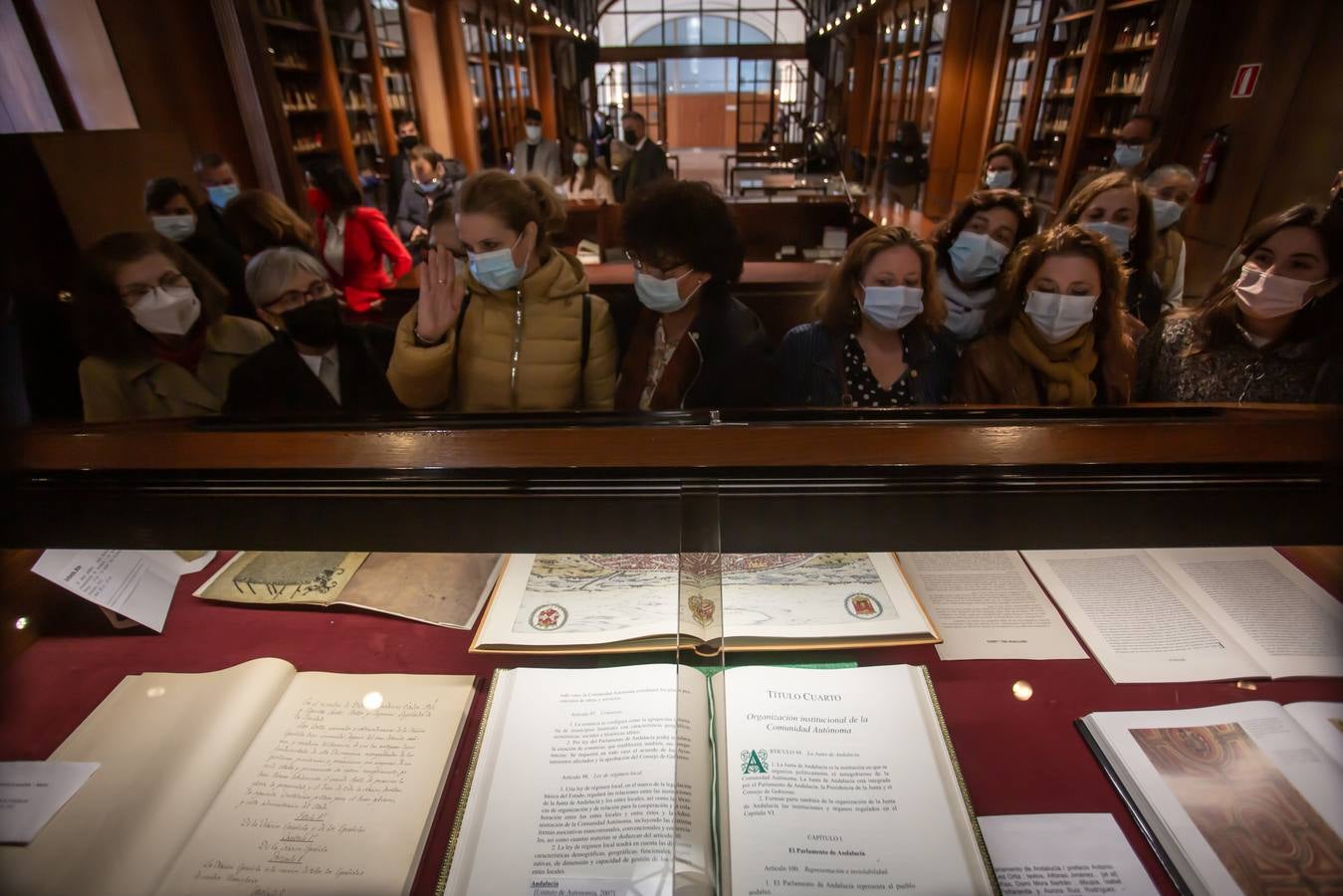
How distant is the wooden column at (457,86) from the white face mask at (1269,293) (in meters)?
7.43

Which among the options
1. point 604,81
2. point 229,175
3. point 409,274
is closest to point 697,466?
point 409,274

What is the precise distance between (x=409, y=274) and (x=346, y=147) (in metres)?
2.19

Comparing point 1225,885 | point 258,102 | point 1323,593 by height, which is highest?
point 258,102

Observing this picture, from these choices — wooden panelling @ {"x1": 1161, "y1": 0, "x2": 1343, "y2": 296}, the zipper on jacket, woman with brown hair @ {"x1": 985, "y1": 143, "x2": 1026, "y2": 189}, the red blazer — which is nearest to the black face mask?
the zipper on jacket

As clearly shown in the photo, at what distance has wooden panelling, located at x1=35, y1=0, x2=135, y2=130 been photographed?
1577 millimetres

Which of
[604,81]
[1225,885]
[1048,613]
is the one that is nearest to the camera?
[1225,885]

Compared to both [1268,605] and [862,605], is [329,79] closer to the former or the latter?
[862,605]

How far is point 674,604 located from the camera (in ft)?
3.12

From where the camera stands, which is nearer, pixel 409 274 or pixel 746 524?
pixel 746 524

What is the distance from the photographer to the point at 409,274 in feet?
10.5

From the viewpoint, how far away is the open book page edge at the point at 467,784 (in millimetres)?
701

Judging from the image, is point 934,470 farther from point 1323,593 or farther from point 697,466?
point 1323,593

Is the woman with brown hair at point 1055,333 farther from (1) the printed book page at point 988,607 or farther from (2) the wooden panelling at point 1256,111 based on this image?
(1) the printed book page at point 988,607

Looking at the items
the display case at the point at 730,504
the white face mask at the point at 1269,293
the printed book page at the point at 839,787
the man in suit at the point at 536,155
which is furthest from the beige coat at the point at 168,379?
the man in suit at the point at 536,155
